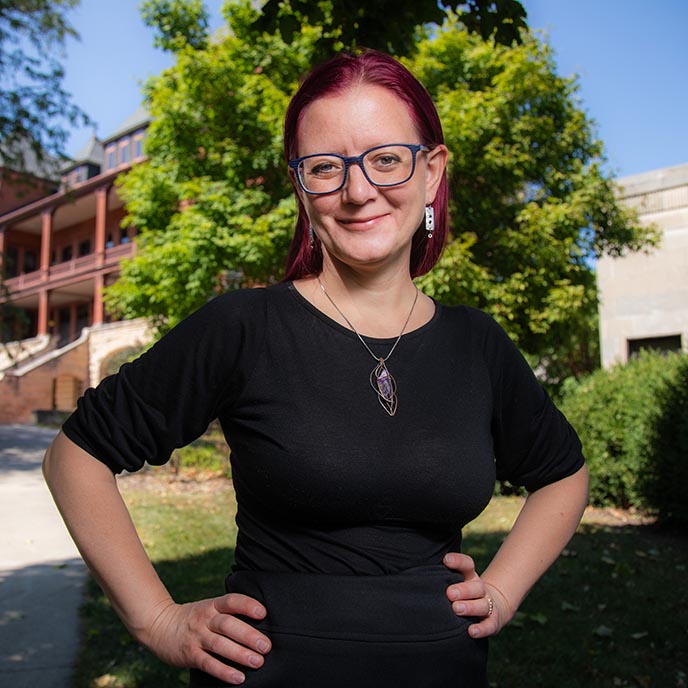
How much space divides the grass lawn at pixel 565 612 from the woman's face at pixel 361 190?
3413 millimetres

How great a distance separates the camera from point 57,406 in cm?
3209

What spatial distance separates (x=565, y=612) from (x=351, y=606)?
15.4ft

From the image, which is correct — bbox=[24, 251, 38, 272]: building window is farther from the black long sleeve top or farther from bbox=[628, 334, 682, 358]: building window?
the black long sleeve top

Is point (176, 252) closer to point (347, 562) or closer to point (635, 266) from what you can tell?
point (635, 266)

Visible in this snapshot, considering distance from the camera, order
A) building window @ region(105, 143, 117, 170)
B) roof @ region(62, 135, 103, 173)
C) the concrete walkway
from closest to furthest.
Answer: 1. the concrete walkway
2. building window @ region(105, 143, 117, 170)
3. roof @ region(62, 135, 103, 173)

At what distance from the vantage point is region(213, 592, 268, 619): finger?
139 centimetres

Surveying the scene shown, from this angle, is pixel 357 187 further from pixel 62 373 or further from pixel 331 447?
pixel 62 373

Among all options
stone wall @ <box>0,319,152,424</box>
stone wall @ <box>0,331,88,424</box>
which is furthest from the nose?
stone wall @ <box>0,331,88,424</box>

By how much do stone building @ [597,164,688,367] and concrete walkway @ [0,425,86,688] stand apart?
11376 mm

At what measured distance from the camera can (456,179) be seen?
13.7 meters

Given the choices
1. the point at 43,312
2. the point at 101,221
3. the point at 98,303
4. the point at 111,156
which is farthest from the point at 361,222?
the point at 111,156

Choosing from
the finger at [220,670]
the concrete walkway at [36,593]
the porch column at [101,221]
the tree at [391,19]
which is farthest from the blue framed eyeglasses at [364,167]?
the porch column at [101,221]

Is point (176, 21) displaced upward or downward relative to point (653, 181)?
upward

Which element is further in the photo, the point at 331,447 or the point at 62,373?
the point at 62,373
